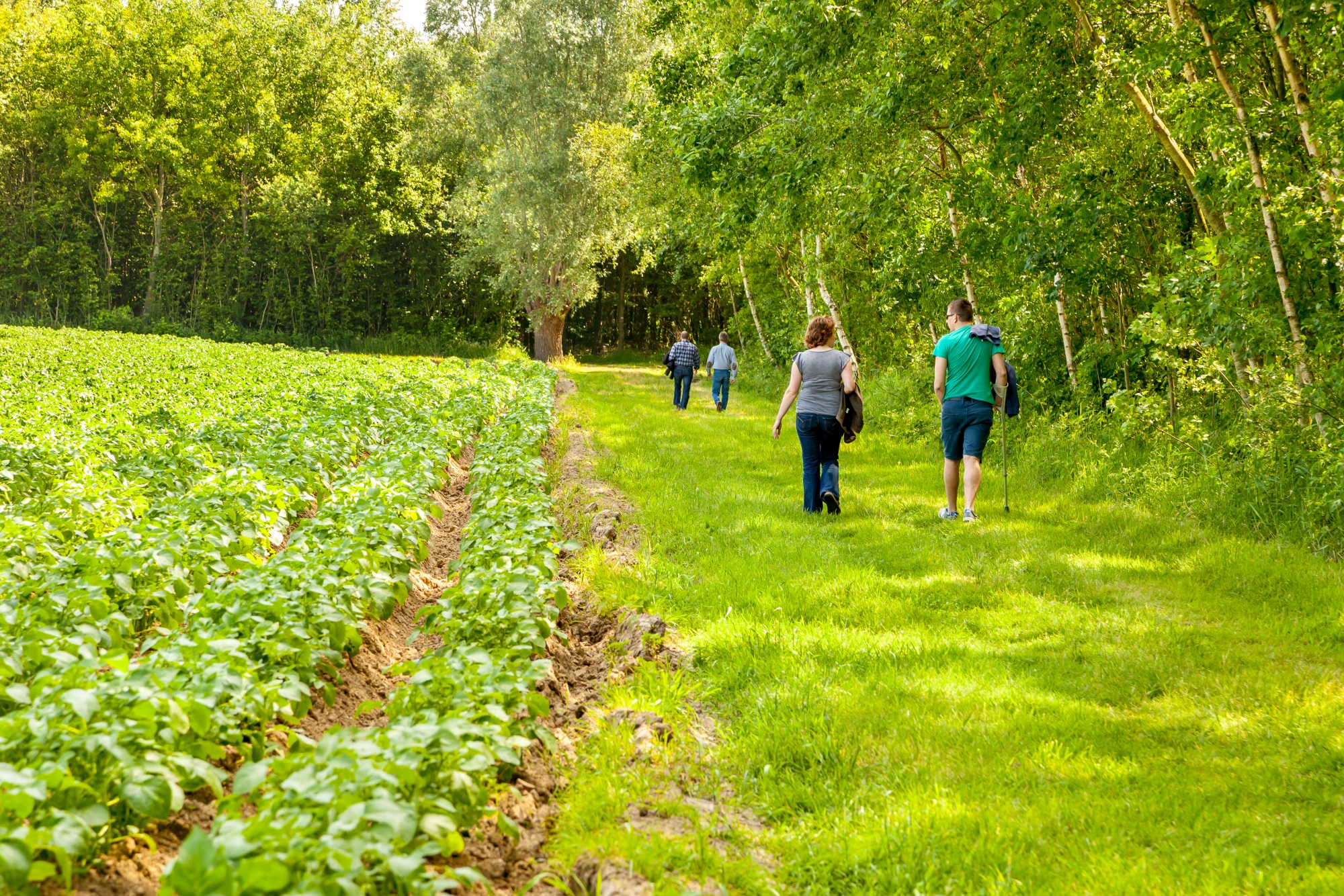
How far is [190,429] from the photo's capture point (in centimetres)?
1123

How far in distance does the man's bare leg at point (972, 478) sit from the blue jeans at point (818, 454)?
1.26 metres

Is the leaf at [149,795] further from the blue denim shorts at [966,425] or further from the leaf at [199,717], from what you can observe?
the blue denim shorts at [966,425]

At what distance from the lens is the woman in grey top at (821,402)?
30.6 ft

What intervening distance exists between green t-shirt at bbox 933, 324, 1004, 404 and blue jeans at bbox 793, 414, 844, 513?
123cm

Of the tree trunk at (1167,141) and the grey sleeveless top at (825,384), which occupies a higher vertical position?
the tree trunk at (1167,141)

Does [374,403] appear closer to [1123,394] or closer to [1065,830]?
[1123,394]

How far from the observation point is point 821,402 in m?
9.34

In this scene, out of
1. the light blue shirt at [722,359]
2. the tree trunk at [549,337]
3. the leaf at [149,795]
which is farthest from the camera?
the tree trunk at [549,337]

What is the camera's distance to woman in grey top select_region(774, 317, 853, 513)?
9.31m

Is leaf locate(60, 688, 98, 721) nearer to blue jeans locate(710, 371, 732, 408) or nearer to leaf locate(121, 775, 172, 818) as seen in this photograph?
leaf locate(121, 775, 172, 818)

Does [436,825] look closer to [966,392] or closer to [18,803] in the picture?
[18,803]

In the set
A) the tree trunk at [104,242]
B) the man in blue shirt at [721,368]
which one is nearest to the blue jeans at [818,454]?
the man in blue shirt at [721,368]

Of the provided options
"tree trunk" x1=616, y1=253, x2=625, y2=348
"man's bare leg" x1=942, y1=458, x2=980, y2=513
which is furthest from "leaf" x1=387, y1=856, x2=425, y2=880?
"tree trunk" x1=616, y1=253, x2=625, y2=348

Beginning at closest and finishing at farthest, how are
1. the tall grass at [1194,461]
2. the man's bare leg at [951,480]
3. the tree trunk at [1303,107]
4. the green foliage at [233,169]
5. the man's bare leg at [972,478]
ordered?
1. the tree trunk at [1303,107]
2. the tall grass at [1194,461]
3. the man's bare leg at [972,478]
4. the man's bare leg at [951,480]
5. the green foliage at [233,169]
